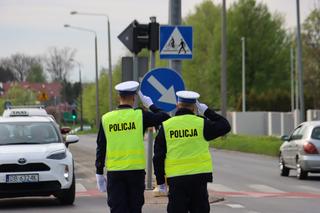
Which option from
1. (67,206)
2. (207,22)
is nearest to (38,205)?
(67,206)

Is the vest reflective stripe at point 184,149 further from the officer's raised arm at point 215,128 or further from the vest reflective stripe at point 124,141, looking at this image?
the vest reflective stripe at point 124,141

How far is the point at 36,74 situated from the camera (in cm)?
14312

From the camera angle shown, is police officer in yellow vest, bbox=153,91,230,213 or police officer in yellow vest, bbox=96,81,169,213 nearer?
police officer in yellow vest, bbox=153,91,230,213

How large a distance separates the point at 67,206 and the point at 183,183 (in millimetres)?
6851

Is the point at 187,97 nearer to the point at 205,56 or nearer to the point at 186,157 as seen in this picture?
the point at 186,157

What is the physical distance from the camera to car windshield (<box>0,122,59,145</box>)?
15.6m

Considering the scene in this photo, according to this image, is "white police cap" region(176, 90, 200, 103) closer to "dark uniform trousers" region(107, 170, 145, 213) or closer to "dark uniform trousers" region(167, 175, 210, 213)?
"dark uniform trousers" region(167, 175, 210, 213)

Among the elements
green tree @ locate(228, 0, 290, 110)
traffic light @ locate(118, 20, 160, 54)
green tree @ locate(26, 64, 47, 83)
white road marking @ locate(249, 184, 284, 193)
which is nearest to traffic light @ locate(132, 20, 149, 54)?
traffic light @ locate(118, 20, 160, 54)

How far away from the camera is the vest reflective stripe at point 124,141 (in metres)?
8.86

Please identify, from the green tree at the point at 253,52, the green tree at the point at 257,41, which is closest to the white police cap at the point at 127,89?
the green tree at the point at 253,52

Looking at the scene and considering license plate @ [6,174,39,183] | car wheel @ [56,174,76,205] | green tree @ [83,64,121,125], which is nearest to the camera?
license plate @ [6,174,39,183]

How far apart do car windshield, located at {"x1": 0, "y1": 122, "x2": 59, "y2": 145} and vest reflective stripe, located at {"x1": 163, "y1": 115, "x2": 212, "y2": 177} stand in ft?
24.4

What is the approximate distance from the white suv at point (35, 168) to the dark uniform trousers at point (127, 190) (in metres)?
5.97

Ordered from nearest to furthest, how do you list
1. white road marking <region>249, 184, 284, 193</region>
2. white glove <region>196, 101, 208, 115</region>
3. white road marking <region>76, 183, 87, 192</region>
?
white glove <region>196, 101, 208, 115</region>
white road marking <region>76, 183, 87, 192</region>
white road marking <region>249, 184, 284, 193</region>
